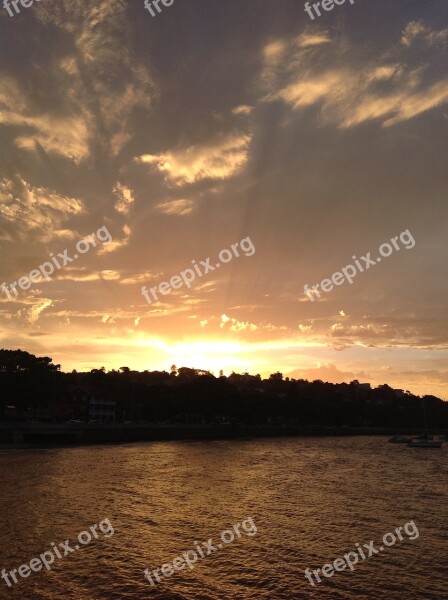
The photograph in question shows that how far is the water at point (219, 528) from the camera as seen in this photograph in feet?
79.2

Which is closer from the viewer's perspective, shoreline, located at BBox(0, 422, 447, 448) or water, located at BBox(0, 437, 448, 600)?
water, located at BBox(0, 437, 448, 600)

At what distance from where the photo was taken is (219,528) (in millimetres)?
36562

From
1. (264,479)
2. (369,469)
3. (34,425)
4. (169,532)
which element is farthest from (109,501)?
(34,425)

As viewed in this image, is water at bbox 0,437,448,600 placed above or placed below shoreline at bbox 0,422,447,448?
below

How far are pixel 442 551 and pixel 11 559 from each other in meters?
25.0

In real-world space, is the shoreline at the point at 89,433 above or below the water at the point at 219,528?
above

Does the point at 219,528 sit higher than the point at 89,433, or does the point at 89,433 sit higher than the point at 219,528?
the point at 89,433

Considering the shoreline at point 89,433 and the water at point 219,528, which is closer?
the water at point 219,528

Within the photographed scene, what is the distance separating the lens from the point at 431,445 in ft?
512

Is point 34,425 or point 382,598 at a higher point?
point 34,425

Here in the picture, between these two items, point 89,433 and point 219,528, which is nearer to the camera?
point 219,528

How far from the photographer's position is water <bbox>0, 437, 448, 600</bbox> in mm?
24125

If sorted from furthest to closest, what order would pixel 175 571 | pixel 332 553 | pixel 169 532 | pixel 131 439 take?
pixel 131 439
pixel 169 532
pixel 332 553
pixel 175 571

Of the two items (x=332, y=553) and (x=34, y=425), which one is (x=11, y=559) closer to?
(x=332, y=553)
